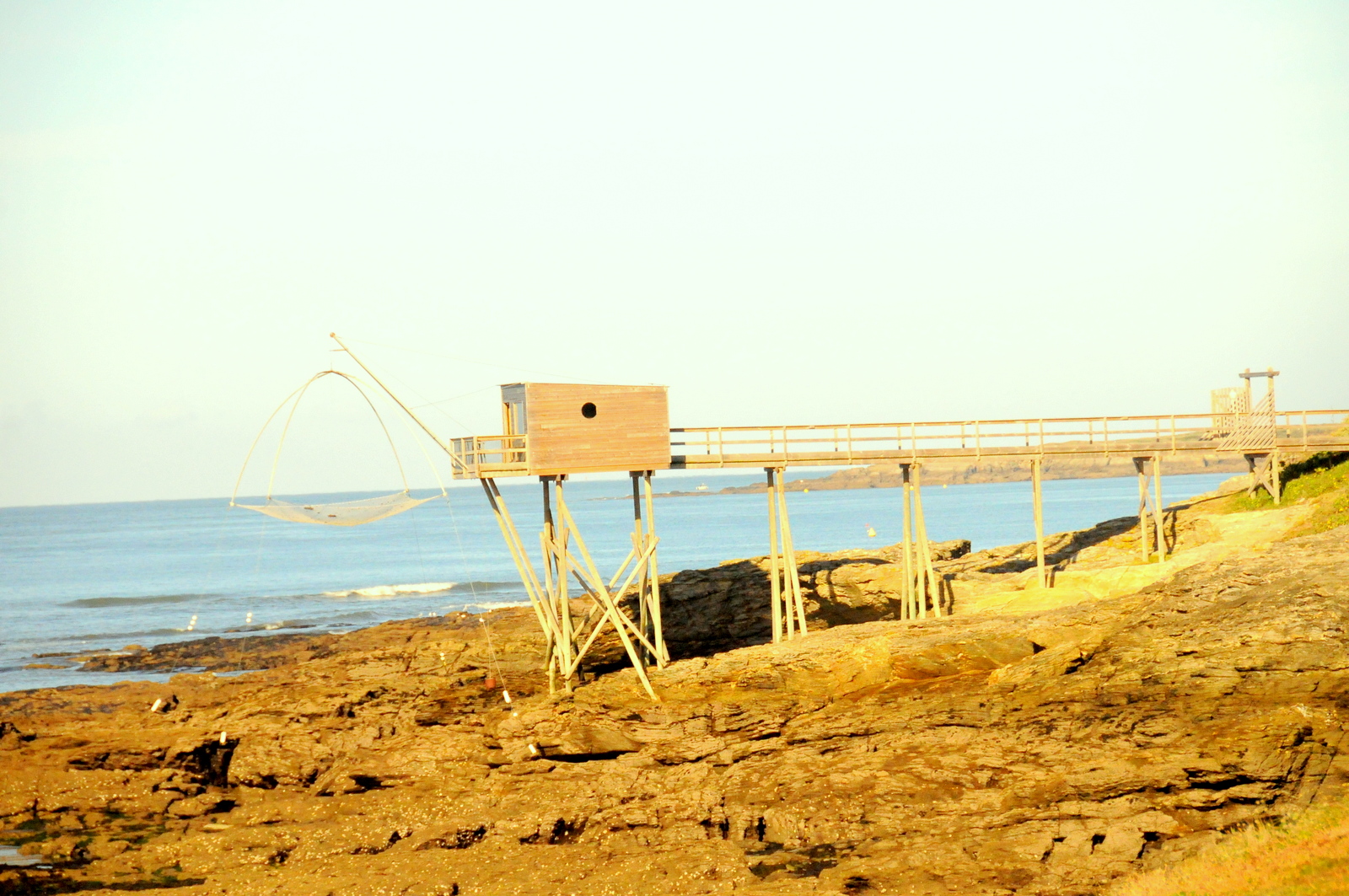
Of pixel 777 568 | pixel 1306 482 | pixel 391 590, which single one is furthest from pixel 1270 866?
pixel 391 590

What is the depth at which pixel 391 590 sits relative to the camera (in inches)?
2724

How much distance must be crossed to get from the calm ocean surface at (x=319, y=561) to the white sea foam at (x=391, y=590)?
190 millimetres

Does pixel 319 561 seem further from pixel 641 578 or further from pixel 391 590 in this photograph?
pixel 641 578

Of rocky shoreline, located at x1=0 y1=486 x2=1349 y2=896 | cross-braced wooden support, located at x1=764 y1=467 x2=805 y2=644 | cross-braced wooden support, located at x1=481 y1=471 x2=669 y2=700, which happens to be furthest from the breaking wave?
cross-braced wooden support, located at x1=764 y1=467 x2=805 y2=644

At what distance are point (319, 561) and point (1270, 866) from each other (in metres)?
92.6

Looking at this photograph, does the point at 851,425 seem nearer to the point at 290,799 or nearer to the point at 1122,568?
the point at 1122,568

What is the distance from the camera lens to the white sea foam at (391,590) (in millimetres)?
67750

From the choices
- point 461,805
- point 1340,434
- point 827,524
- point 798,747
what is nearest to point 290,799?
point 461,805

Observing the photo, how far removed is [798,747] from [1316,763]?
30.1 feet

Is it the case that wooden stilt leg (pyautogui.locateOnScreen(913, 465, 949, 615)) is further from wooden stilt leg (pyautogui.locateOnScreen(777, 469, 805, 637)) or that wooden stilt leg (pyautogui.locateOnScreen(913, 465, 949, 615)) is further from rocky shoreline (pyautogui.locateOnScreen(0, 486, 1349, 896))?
wooden stilt leg (pyautogui.locateOnScreen(777, 469, 805, 637))

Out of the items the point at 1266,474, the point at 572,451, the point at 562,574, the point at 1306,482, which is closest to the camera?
the point at 572,451

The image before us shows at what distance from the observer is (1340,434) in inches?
1401

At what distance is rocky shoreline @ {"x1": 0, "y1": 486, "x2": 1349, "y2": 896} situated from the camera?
17.1 meters

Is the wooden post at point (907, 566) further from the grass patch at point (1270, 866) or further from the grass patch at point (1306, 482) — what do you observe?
the grass patch at point (1270, 866)
